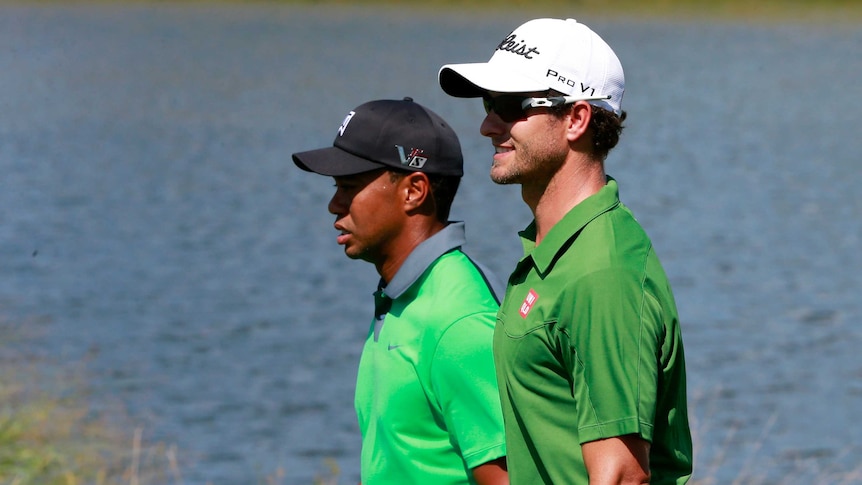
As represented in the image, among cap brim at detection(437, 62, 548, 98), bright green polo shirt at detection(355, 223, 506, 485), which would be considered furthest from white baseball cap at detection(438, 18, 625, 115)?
bright green polo shirt at detection(355, 223, 506, 485)

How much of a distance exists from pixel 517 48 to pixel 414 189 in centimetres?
89

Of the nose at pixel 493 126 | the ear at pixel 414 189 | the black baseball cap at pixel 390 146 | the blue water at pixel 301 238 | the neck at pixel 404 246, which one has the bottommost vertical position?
the blue water at pixel 301 238

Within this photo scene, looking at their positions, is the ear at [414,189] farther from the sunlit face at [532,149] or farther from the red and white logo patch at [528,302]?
the red and white logo patch at [528,302]

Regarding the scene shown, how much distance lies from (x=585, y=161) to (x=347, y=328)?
12.4 meters

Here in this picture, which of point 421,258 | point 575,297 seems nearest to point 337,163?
point 421,258

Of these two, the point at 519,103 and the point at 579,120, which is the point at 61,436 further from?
the point at 579,120

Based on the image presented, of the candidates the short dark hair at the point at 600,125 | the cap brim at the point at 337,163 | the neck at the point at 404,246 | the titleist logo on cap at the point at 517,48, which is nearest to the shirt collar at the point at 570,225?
the short dark hair at the point at 600,125

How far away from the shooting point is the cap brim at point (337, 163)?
402cm

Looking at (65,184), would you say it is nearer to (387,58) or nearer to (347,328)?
(347,328)

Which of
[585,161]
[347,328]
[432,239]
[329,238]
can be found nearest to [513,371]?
[585,161]

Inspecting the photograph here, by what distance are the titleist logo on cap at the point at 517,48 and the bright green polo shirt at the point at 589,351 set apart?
1.26 ft

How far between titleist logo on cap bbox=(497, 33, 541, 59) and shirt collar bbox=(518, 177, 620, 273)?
0.40 meters

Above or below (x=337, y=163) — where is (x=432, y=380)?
below

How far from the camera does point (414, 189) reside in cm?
402
